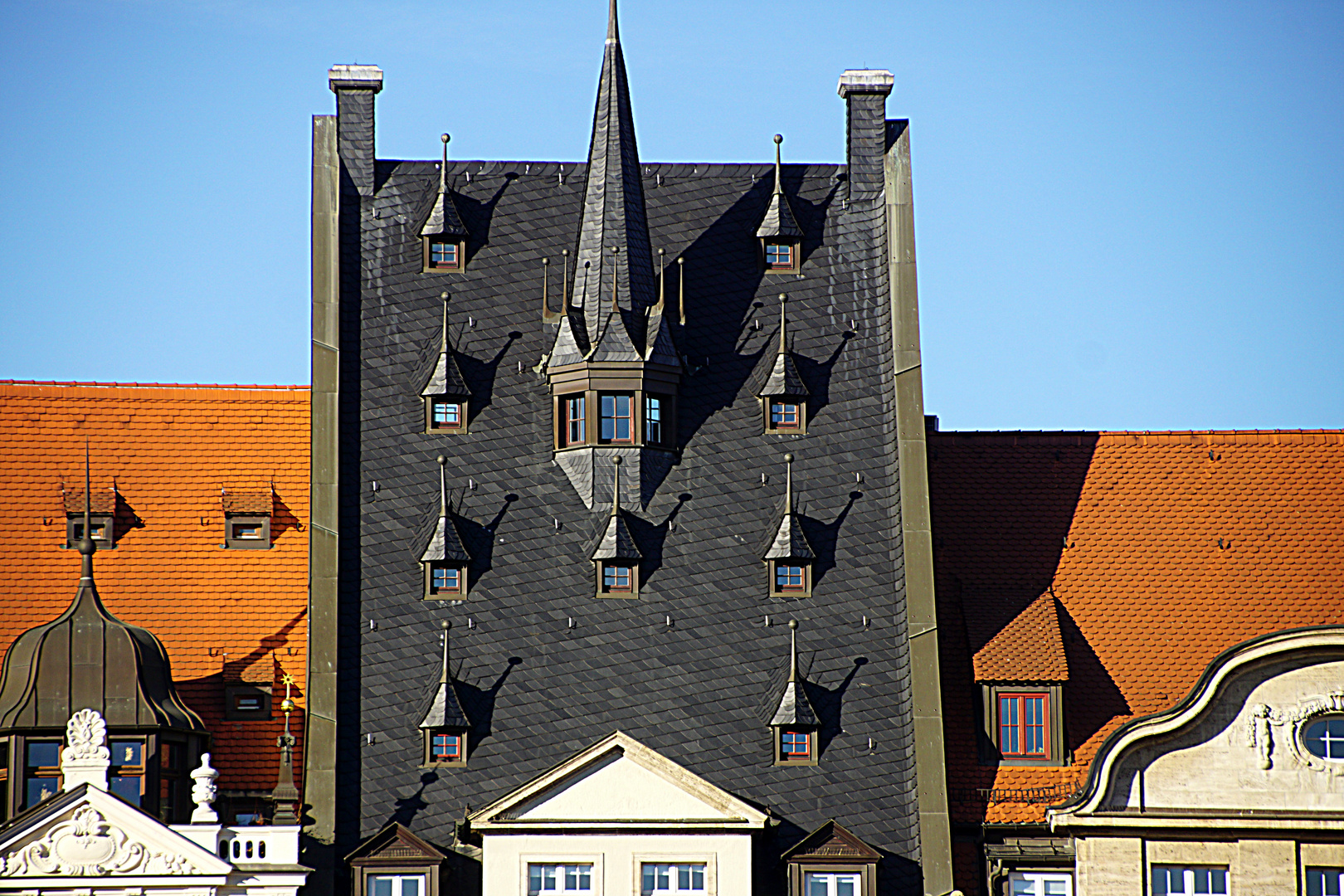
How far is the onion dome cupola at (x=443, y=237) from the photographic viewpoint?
52562mm

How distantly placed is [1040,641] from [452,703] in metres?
12.8

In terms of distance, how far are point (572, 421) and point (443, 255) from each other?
5494 millimetres

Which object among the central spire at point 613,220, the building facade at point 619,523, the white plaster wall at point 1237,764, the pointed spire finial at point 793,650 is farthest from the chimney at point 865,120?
the white plaster wall at point 1237,764

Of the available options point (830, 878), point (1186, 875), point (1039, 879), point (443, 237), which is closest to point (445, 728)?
point (830, 878)

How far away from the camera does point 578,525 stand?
49594 millimetres

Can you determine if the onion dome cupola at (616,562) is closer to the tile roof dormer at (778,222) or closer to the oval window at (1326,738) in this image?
the tile roof dormer at (778,222)

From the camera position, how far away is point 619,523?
4888 centimetres

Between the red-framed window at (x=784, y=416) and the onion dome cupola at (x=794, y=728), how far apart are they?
250 inches

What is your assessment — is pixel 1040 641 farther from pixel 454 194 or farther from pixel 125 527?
pixel 125 527

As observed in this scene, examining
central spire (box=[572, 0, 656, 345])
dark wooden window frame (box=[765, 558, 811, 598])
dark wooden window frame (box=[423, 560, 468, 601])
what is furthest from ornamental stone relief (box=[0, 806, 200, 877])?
central spire (box=[572, 0, 656, 345])

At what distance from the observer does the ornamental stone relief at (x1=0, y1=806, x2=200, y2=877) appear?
43.8 meters

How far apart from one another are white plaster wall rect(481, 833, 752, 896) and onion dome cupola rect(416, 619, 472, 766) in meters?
2.19

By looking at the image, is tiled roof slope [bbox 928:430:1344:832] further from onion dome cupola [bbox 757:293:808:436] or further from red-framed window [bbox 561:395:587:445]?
red-framed window [bbox 561:395:587:445]

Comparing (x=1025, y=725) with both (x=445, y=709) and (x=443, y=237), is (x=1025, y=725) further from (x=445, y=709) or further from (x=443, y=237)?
(x=443, y=237)
